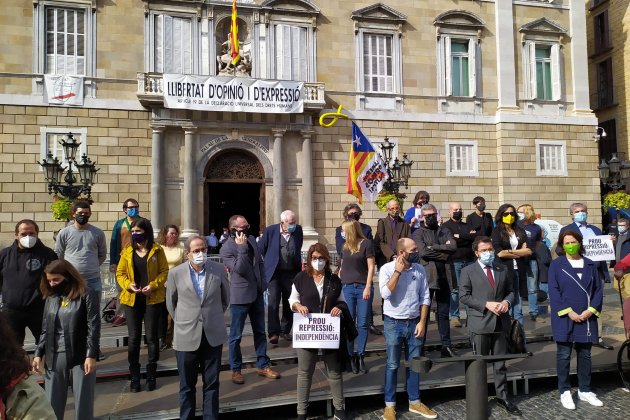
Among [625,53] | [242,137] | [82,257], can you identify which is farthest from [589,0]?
[82,257]

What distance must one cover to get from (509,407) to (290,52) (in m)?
14.9

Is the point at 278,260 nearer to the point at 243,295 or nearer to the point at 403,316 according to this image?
the point at 243,295

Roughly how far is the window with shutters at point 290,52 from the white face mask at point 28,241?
513 inches

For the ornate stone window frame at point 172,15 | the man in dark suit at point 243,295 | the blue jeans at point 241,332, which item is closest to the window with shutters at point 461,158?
the ornate stone window frame at point 172,15

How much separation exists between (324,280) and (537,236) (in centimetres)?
522

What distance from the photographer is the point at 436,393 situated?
6020 mm

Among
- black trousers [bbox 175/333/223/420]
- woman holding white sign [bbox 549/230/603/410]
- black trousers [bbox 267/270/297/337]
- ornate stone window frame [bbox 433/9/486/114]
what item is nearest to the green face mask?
woman holding white sign [bbox 549/230/603/410]

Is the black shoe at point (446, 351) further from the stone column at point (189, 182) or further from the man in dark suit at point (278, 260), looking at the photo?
the stone column at point (189, 182)

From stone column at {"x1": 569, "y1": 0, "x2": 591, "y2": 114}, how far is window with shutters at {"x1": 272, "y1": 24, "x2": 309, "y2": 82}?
11.4 metres

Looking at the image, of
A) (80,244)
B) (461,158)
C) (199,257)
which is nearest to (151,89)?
(80,244)

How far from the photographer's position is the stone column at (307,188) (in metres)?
17.2

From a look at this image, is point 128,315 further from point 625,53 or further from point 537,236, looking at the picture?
point 625,53

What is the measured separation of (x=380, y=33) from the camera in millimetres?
18297

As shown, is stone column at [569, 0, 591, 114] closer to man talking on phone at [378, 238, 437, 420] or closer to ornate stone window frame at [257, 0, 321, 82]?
ornate stone window frame at [257, 0, 321, 82]
